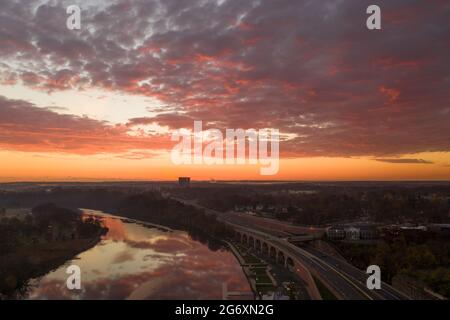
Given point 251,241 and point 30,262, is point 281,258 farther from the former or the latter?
point 30,262

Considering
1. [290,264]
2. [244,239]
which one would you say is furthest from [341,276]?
[244,239]

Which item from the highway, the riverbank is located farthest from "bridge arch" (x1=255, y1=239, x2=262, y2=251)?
the riverbank

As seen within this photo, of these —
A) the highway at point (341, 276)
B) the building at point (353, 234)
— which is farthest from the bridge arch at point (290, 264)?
the building at point (353, 234)

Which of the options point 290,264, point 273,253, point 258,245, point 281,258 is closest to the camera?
point 290,264

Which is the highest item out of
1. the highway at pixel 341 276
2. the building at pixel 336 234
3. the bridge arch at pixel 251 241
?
the building at pixel 336 234

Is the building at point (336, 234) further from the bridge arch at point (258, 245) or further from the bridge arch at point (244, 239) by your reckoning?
the bridge arch at point (244, 239)

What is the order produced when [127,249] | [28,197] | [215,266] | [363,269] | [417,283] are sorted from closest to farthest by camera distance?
1. [417,283]
2. [363,269]
3. [215,266]
4. [127,249]
5. [28,197]
